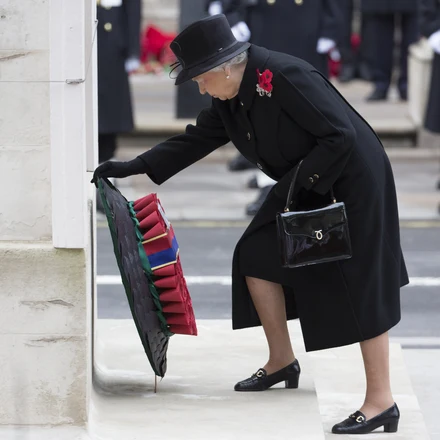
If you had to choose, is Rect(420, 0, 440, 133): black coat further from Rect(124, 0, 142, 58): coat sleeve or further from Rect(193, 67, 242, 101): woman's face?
Rect(193, 67, 242, 101): woman's face

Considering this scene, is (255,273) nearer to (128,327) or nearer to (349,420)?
(349,420)

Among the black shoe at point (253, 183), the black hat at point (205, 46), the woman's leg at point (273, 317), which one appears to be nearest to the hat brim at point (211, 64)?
the black hat at point (205, 46)

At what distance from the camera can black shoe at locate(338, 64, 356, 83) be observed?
16.1 m

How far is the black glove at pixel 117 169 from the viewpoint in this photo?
4.98m

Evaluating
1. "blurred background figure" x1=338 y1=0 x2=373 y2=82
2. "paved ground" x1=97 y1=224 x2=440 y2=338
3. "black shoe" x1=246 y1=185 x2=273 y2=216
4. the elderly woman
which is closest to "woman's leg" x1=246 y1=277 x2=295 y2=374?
the elderly woman

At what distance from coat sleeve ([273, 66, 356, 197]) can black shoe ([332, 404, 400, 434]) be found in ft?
2.87

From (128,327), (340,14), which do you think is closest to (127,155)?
(340,14)

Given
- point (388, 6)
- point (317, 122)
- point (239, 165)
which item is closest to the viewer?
point (317, 122)

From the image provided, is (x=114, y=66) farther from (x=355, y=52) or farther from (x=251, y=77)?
(x=355, y=52)

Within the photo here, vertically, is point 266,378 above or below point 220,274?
above

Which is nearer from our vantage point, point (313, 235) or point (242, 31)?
point (313, 235)

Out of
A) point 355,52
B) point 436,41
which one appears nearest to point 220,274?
point 436,41

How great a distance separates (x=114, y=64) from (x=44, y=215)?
5357 millimetres

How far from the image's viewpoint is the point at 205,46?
15.4 ft
